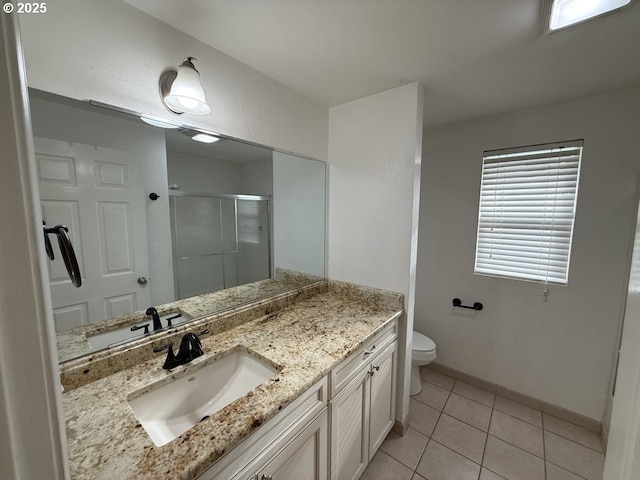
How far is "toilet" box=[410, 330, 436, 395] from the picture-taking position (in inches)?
79.7

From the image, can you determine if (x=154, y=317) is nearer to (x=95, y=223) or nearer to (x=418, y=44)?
(x=95, y=223)

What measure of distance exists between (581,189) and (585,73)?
0.73 metres

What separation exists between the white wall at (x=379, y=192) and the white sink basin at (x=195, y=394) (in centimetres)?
98

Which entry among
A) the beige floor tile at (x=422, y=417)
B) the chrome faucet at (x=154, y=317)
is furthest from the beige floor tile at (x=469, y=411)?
the chrome faucet at (x=154, y=317)

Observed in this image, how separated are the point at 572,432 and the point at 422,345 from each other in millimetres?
1075

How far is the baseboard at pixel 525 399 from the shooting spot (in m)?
1.77

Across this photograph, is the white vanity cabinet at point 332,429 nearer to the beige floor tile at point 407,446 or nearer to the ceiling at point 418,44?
the beige floor tile at point 407,446

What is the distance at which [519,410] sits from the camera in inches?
76.1

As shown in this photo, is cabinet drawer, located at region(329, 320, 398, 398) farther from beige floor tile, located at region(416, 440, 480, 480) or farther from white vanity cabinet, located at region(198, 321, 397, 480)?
beige floor tile, located at region(416, 440, 480, 480)

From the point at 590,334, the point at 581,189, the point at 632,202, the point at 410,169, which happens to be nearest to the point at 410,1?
the point at 410,169

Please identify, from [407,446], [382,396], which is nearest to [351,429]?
[382,396]

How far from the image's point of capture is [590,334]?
1.73 metres

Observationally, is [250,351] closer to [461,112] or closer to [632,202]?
[461,112]

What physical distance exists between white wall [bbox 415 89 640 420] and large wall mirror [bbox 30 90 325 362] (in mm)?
1427
